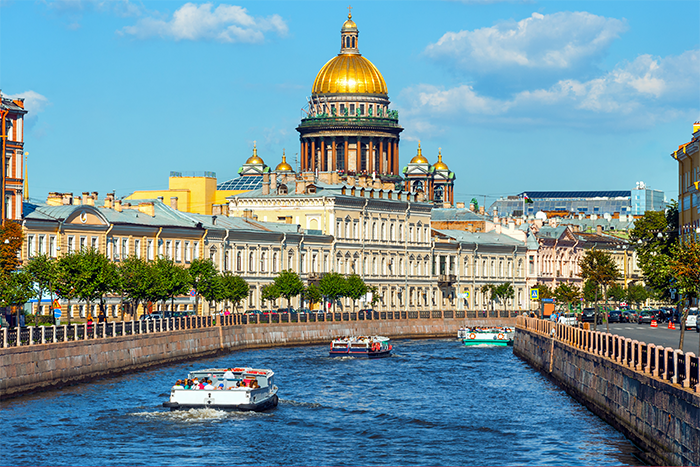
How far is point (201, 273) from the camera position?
3383 inches

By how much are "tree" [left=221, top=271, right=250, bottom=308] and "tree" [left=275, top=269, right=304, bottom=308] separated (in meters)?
4.82

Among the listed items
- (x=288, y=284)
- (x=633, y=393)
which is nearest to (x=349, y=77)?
(x=288, y=284)

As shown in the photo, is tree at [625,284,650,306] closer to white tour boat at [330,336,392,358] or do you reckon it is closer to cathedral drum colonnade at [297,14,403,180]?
cathedral drum colonnade at [297,14,403,180]

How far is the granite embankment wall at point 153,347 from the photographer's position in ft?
153

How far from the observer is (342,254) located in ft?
367

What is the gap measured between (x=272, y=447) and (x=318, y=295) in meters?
64.3

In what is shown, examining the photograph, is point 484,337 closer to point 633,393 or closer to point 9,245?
point 9,245

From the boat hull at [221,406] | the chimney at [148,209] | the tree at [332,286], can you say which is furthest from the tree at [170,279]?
the boat hull at [221,406]

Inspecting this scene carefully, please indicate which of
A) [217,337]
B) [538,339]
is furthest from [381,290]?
[538,339]

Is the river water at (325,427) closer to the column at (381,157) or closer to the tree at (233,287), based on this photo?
the tree at (233,287)

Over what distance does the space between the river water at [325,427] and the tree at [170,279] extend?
1493 cm

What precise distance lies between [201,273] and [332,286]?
62.7 feet

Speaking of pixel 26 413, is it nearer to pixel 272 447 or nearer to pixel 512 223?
pixel 272 447

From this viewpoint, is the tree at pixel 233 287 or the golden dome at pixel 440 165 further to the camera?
the golden dome at pixel 440 165
